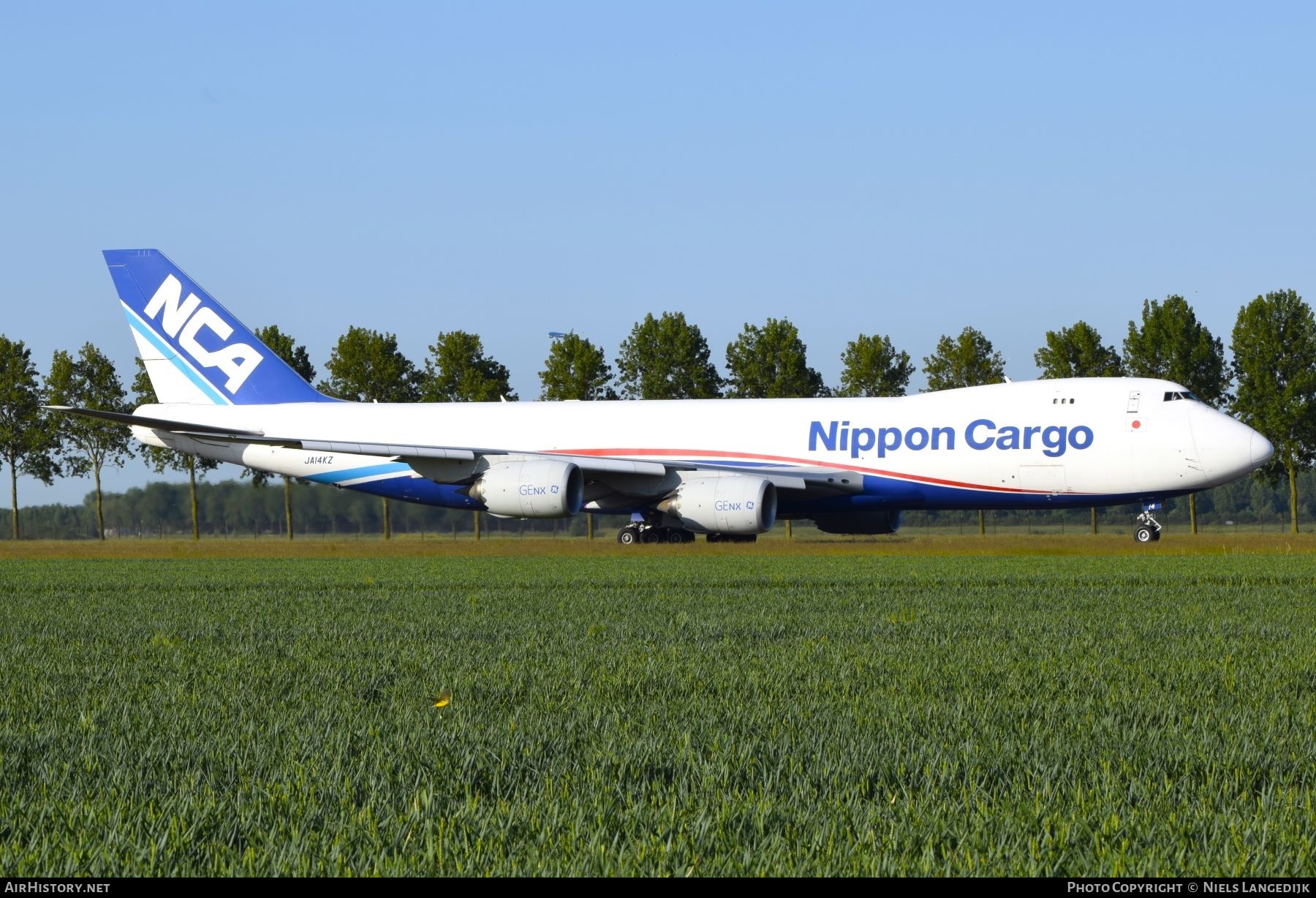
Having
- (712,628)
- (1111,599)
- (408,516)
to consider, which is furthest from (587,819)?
(408,516)

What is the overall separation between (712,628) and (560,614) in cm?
212

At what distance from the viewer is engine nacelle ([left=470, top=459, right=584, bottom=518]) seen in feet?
103

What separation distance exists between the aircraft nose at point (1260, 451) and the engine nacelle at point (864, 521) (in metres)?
8.30

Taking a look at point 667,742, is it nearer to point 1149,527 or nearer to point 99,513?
point 1149,527

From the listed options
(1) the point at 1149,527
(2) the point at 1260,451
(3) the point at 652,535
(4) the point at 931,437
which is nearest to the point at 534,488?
(3) the point at 652,535

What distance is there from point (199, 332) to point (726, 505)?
1568 cm

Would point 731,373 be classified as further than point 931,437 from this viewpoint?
Yes

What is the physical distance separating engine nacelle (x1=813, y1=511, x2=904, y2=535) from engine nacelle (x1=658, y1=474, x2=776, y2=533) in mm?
3684

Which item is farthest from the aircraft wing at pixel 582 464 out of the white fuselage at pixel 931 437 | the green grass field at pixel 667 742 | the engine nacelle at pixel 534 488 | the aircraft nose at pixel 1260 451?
the green grass field at pixel 667 742

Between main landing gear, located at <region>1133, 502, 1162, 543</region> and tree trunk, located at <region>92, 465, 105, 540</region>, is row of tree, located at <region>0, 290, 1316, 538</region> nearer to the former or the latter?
tree trunk, located at <region>92, 465, 105, 540</region>

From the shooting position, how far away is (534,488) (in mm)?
31438

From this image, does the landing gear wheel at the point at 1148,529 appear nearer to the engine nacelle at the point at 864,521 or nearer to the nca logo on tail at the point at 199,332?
the engine nacelle at the point at 864,521

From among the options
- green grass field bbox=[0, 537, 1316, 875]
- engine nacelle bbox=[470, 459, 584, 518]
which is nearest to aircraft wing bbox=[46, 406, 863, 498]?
engine nacelle bbox=[470, 459, 584, 518]

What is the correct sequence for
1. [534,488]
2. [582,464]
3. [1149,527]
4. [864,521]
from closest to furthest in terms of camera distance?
[534,488], [1149,527], [582,464], [864,521]
